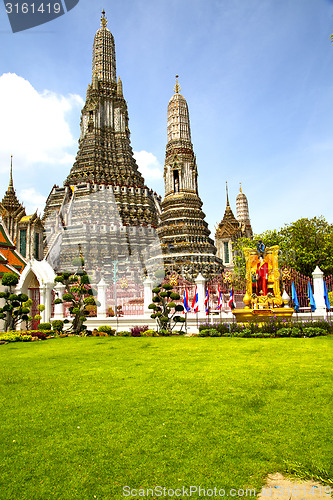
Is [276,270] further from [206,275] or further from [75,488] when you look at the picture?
[206,275]

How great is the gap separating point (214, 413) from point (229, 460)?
1438mm

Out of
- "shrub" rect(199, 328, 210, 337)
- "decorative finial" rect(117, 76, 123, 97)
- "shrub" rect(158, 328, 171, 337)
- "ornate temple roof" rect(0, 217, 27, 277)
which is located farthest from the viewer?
"decorative finial" rect(117, 76, 123, 97)

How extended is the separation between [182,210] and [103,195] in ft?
46.2

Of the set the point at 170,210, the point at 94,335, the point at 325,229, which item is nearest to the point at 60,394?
the point at 94,335

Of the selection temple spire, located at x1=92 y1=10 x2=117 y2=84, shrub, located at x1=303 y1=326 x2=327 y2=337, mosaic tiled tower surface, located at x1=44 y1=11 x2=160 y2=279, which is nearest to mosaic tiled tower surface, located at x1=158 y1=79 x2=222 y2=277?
mosaic tiled tower surface, located at x1=44 y1=11 x2=160 y2=279

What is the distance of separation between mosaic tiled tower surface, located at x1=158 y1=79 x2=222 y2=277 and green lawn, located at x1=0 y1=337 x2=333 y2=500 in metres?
27.5

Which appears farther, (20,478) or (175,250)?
(175,250)

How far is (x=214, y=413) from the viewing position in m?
5.57

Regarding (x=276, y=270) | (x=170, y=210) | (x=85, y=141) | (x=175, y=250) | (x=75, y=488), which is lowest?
(x=75, y=488)

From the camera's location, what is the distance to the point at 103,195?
162 feet

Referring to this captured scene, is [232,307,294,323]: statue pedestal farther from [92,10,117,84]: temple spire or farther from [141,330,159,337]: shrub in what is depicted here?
[92,10,117,84]: temple spire

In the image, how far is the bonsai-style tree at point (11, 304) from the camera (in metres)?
16.3

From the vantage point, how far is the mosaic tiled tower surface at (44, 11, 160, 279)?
46406 millimetres

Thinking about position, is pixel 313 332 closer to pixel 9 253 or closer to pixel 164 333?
pixel 164 333
